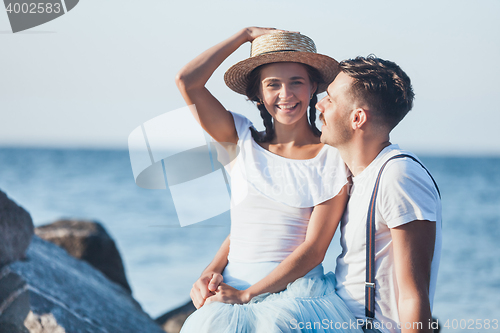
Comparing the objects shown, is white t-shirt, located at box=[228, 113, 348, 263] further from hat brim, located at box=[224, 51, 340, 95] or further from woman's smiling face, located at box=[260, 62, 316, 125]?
hat brim, located at box=[224, 51, 340, 95]

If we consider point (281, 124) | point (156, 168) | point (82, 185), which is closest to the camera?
point (281, 124)

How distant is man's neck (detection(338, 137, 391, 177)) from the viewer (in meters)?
2.37

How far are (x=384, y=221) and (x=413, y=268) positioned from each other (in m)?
0.24

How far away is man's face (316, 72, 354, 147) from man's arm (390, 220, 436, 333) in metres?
0.59

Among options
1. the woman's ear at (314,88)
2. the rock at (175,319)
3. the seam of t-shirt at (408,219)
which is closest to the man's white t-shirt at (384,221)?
the seam of t-shirt at (408,219)

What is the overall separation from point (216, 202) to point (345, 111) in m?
1.21

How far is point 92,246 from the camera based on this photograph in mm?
5207

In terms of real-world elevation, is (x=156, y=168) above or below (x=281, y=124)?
below

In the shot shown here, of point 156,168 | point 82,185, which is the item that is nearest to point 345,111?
point 156,168

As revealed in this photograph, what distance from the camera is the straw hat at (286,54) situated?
260cm

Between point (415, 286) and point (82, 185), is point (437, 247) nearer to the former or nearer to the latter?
point (415, 286)

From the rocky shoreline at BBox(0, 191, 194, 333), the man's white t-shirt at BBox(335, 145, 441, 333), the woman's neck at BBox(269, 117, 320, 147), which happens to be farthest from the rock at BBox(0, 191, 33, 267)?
the man's white t-shirt at BBox(335, 145, 441, 333)

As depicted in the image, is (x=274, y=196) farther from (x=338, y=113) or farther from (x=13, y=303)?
(x=13, y=303)

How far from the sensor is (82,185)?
30.4 meters
